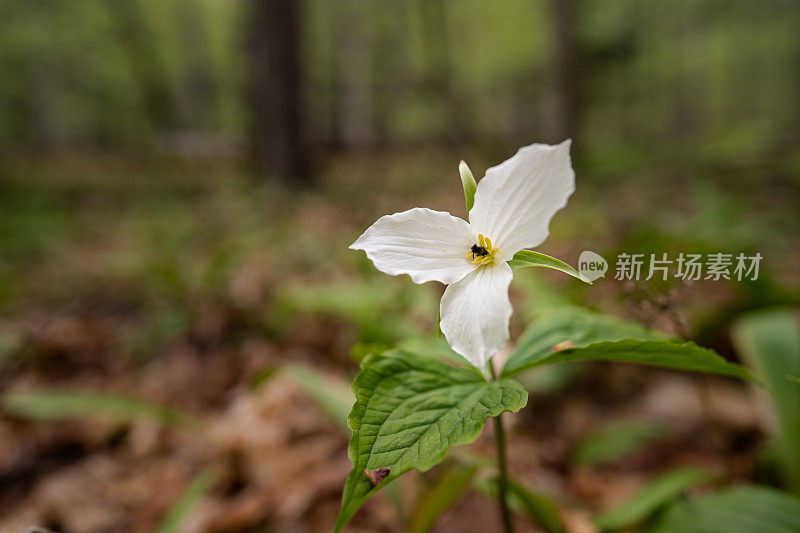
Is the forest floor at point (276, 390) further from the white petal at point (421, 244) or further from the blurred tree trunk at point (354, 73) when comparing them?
the blurred tree trunk at point (354, 73)

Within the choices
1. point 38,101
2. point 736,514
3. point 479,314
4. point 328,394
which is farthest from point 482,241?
point 38,101

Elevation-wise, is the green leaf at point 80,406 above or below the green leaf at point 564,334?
below

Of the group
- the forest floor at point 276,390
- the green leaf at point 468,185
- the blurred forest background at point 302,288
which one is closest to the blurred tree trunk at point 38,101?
the blurred forest background at point 302,288

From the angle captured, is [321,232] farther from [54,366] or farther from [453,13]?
[453,13]

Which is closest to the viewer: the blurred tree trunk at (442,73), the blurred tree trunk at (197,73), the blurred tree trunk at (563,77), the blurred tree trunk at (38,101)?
the blurred tree trunk at (563,77)
